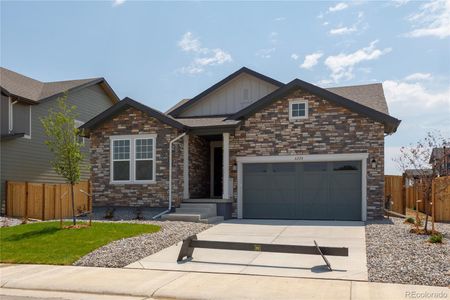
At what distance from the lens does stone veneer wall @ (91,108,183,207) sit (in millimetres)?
17062

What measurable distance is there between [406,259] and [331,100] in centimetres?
851

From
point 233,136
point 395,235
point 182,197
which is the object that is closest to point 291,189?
point 233,136

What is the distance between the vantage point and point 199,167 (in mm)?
18906

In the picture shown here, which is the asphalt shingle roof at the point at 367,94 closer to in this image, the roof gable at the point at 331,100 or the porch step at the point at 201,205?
the roof gable at the point at 331,100

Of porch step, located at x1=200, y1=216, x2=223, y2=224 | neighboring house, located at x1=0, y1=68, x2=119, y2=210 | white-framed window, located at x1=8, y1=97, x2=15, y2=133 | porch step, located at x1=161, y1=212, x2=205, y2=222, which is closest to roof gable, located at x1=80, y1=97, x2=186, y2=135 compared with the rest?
porch step, located at x1=161, y1=212, x2=205, y2=222

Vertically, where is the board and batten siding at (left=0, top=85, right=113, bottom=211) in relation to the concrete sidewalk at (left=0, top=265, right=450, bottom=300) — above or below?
above

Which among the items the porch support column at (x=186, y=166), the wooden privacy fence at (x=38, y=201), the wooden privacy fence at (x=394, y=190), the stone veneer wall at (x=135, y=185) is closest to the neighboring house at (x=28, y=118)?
the wooden privacy fence at (x=38, y=201)

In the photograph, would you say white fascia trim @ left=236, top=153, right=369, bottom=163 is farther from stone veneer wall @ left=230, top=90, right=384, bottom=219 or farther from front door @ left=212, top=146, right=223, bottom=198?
front door @ left=212, top=146, right=223, bottom=198

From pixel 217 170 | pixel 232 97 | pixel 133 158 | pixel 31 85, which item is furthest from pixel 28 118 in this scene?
pixel 232 97

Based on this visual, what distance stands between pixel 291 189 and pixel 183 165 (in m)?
4.40

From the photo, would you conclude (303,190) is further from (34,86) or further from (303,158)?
(34,86)

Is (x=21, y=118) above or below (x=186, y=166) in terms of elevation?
above

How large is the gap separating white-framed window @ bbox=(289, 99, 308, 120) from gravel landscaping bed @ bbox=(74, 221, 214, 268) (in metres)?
6.04

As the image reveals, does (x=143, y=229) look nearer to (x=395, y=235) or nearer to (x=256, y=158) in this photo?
(x=256, y=158)
